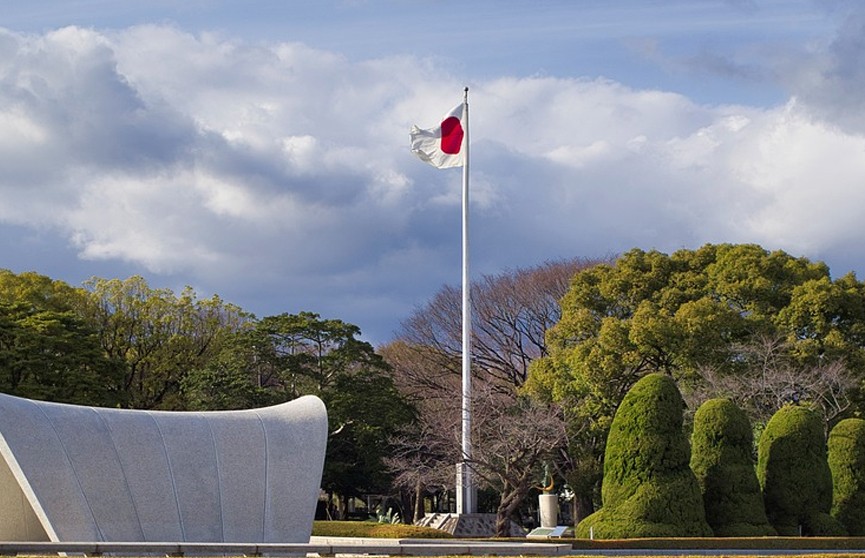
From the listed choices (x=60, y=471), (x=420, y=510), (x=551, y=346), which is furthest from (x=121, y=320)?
(x=60, y=471)

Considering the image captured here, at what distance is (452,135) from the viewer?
35.4 meters

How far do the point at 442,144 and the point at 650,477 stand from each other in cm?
1388

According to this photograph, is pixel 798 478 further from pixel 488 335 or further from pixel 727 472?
pixel 488 335

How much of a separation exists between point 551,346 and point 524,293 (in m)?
10.0

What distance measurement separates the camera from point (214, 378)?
38.8m

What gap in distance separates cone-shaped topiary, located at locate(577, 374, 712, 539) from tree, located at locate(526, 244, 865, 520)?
352 inches

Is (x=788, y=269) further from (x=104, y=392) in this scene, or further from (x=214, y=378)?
(x=104, y=392)

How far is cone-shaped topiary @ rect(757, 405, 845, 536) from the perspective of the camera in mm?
27047

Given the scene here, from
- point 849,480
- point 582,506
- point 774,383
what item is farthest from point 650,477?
point 582,506

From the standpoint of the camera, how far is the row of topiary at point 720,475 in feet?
82.1

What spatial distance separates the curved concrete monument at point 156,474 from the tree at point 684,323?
15114mm

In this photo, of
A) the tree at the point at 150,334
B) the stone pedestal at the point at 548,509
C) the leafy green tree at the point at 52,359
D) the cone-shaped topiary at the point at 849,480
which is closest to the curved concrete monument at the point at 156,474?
the stone pedestal at the point at 548,509

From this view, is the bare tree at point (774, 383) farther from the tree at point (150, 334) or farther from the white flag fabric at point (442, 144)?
the tree at point (150, 334)

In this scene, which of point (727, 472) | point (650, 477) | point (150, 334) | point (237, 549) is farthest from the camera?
point (150, 334)
